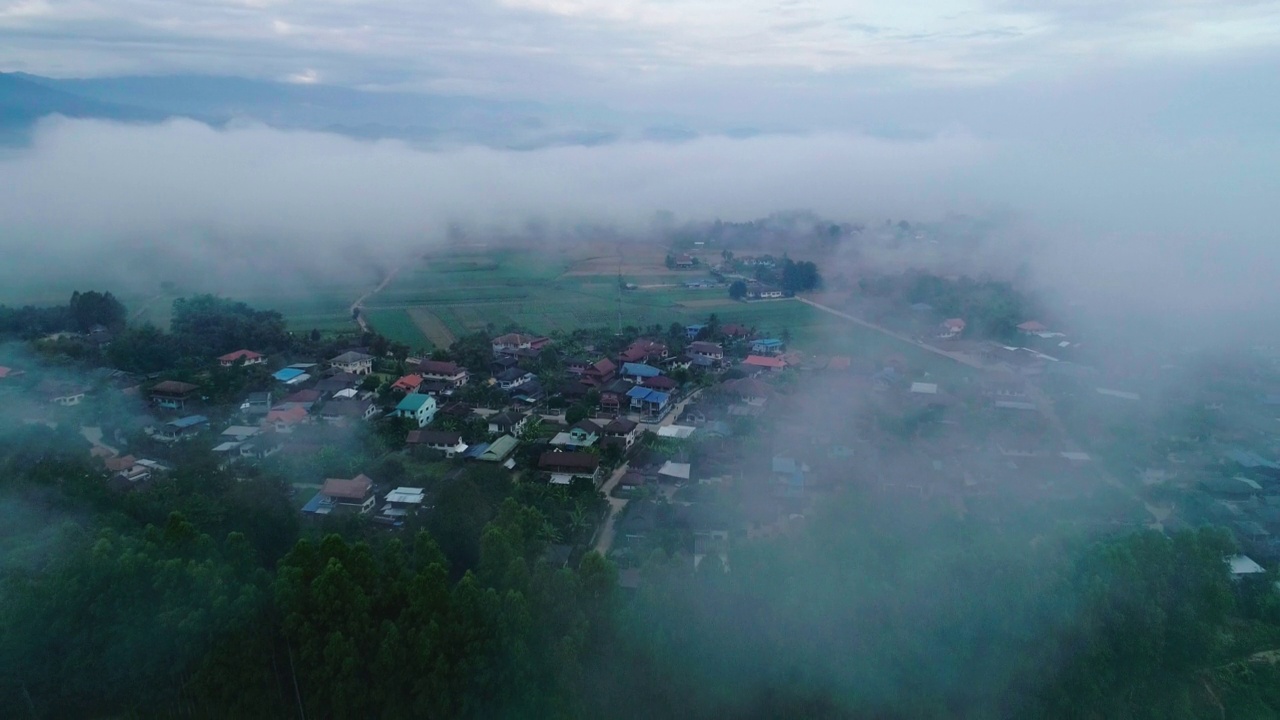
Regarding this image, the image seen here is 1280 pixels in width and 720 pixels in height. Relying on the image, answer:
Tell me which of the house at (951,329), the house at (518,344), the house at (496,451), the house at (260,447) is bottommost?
the house at (260,447)

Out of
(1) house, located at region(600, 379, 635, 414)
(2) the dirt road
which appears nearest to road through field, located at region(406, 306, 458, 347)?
(1) house, located at region(600, 379, 635, 414)

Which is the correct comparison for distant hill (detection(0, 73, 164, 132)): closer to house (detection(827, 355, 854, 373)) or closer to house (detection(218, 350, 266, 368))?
house (detection(218, 350, 266, 368))

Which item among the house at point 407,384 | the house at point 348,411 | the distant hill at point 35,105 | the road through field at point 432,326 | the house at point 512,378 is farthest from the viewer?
the distant hill at point 35,105

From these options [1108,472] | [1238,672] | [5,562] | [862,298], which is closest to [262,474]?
[5,562]

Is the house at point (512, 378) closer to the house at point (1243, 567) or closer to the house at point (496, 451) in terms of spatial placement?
the house at point (496, 451)

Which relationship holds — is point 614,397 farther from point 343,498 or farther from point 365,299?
point 365,299

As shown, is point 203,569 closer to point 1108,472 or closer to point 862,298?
point 1108,472

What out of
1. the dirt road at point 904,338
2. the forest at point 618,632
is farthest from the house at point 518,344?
the forest at point 618,632
